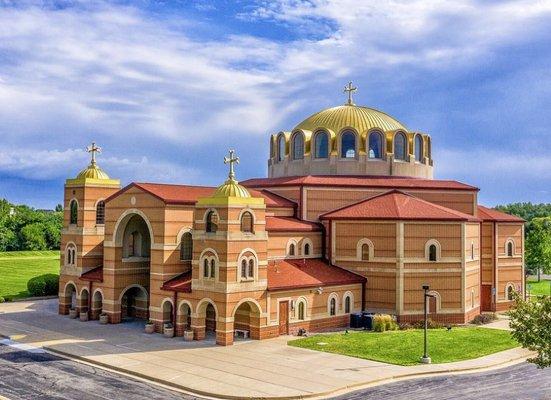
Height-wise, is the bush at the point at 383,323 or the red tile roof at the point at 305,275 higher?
the red tile roof at the point at 305,275

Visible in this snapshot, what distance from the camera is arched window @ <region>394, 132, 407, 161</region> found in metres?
50.2

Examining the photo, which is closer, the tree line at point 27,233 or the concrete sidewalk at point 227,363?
the concrete sidewalk at point 227,363

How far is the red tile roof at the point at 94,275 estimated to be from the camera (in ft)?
134

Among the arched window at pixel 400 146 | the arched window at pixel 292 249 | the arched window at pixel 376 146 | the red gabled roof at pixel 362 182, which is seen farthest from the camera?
the arched window at pixel 400 146

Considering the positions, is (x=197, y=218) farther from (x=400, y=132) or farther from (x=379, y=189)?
(x=400, y=132)

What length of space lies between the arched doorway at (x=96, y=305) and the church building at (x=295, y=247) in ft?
0.22

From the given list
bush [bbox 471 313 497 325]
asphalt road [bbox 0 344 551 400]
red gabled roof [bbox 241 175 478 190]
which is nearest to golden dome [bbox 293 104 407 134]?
red gabled roof [bbox 241 175 478 190]

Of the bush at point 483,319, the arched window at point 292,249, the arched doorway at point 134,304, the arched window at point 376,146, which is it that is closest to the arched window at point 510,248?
the bush at point 483,319

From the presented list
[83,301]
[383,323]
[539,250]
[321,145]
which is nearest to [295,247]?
[383,323]

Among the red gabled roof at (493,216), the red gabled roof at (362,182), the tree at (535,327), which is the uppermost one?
the red gabled roof at (362,182)

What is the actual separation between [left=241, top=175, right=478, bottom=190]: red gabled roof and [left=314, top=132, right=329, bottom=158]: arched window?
88.3 inches

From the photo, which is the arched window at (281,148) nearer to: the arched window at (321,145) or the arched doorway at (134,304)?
the arched window at (321,145)

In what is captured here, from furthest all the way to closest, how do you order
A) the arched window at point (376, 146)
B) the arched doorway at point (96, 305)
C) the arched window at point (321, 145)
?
the arched window at point (321, 145)
the arched window at point (376, 146)
the arched doorway at point (96, 305)

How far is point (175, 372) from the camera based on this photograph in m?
27.0
